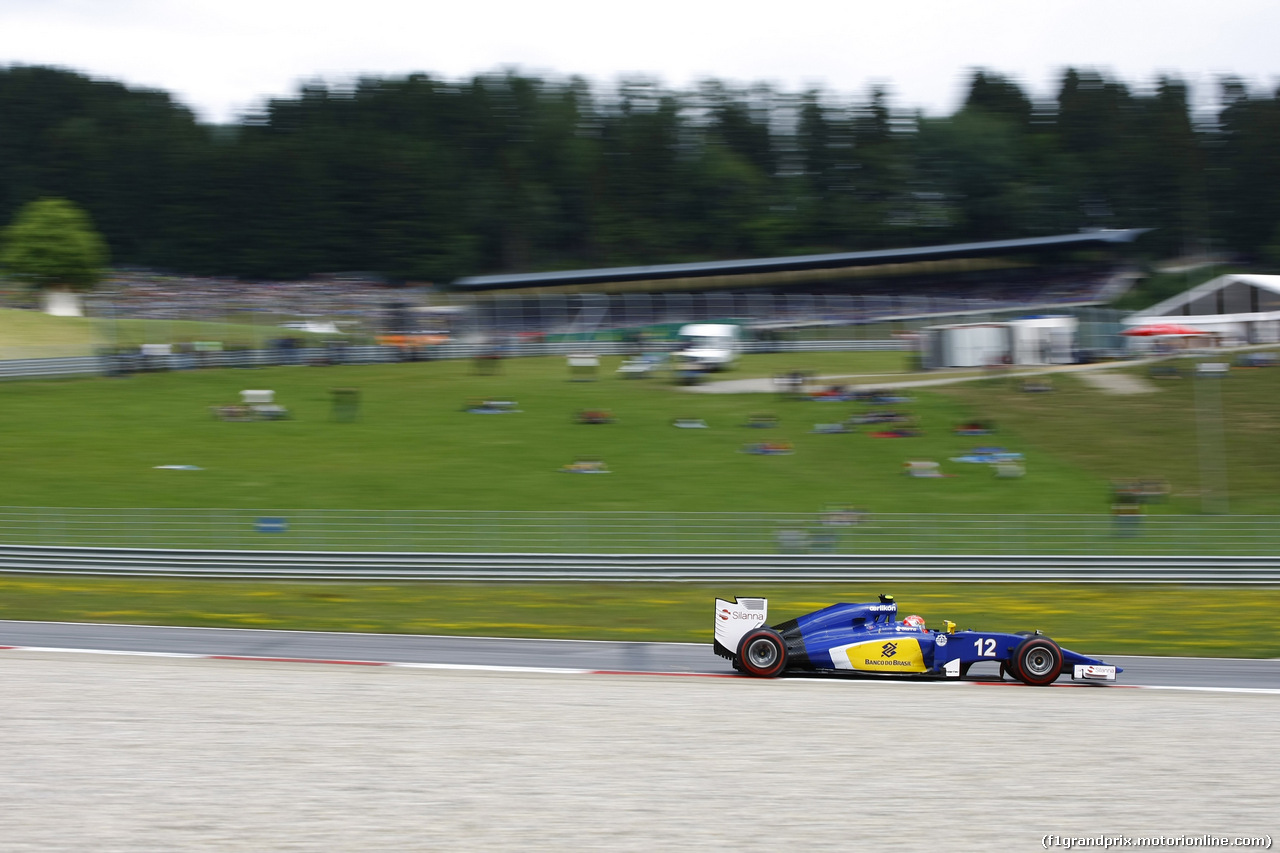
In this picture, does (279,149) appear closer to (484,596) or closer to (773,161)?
(773,161)

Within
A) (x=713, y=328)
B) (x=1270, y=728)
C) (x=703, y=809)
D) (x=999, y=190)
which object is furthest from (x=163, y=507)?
(x=999, y=190)

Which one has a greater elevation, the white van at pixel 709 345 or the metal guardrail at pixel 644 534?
the white van at pixel 709 345

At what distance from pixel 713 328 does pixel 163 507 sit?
1002 inches

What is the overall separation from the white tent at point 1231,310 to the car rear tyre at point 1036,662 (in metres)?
37.8

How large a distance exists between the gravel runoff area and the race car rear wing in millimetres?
566

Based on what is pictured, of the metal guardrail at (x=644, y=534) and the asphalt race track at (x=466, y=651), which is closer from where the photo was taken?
the asphalt race track at (x=466, y=651)

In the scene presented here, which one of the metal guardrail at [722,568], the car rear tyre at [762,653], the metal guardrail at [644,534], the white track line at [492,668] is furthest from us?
the metal guardrail at [644,534]

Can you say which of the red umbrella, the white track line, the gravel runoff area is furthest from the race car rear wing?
the red umbrella

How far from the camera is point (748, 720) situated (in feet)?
34.9

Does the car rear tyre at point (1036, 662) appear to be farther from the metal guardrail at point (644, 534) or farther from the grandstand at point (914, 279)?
the grandstand at point (914, 279)

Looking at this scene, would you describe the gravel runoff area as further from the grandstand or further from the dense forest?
the dense forest

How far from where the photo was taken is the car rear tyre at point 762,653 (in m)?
12.6

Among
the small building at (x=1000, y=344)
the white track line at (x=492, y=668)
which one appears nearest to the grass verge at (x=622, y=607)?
the white track line at (x=492, y=668)

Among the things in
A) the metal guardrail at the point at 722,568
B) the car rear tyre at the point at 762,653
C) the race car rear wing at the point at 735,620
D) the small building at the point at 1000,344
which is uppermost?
the small building at the point at 1000,344
